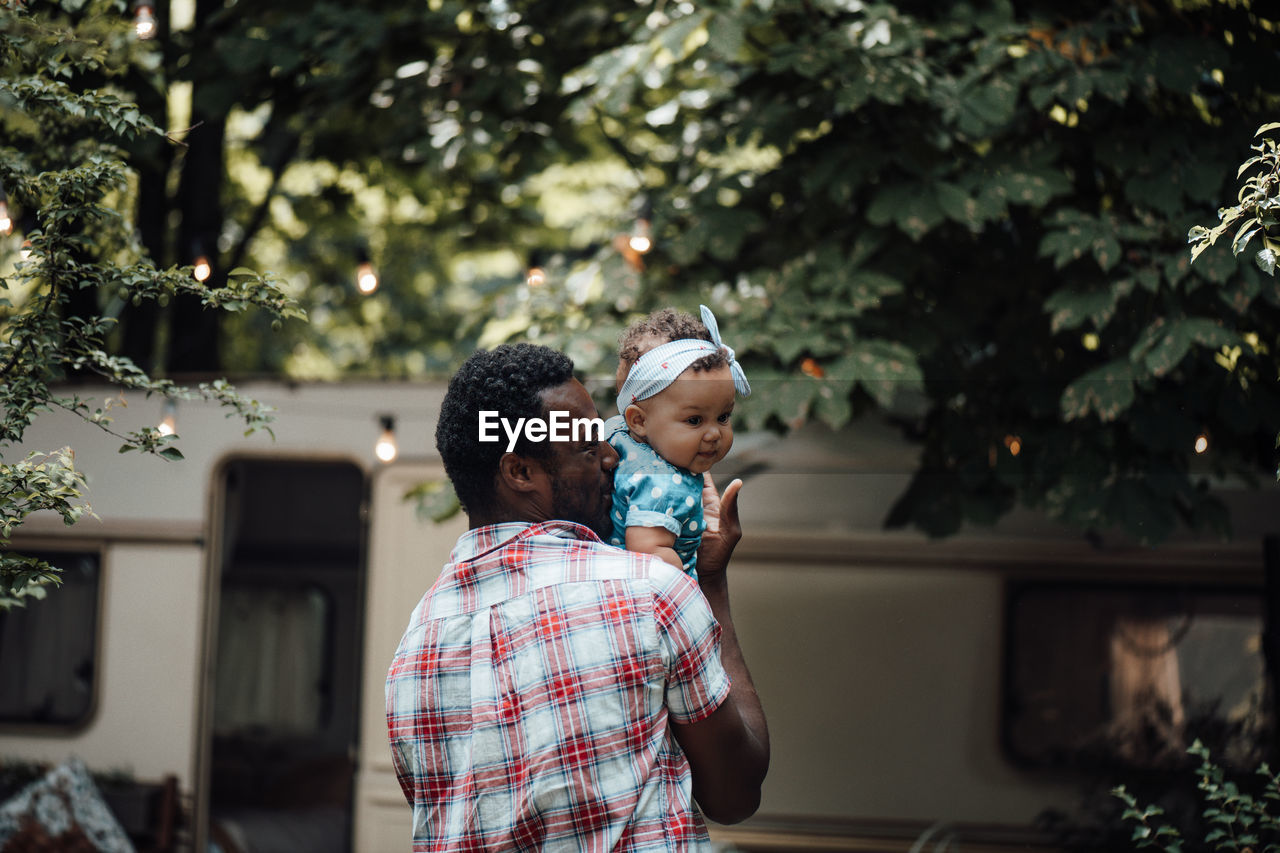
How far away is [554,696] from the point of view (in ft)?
6.70

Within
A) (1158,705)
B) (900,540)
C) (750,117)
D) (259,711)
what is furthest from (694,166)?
(259,711)

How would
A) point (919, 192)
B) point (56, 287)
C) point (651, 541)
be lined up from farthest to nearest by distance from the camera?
point (919, 192) → point (56, 287) → point (651, 541)

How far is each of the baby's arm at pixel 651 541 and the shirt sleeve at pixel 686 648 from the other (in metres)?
0.16

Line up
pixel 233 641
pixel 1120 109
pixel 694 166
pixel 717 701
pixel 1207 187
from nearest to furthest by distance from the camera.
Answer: pixel 717 701 → pixel 1207 187 → pixel 1120 109 → pixel 694 166 → pixel 233 641

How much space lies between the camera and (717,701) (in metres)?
2.04

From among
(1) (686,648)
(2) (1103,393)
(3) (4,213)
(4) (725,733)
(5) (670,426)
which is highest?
(3) (4,213)

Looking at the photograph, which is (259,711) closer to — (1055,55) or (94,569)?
(94,569)

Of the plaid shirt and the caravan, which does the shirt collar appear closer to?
the plaid shirt

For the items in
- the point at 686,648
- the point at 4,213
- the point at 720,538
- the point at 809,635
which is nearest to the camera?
the point at 686,648

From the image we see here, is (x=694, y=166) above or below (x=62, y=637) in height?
above

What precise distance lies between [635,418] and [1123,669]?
3.12 meters

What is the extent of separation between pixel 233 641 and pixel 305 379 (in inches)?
94.0

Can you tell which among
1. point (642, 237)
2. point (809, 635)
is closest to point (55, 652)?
point (642, 237)

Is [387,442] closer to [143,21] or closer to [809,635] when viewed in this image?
[143,21]
